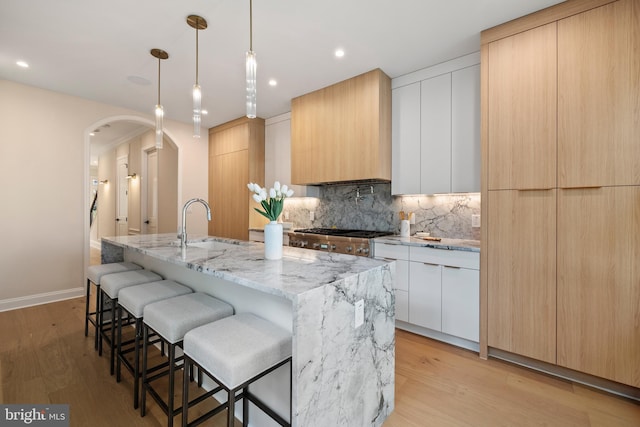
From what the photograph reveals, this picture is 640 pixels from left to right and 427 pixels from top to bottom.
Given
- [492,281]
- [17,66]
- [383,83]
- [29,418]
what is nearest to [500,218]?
[492,281]

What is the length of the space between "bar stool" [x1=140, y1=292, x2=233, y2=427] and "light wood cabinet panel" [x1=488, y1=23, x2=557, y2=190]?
2267mm

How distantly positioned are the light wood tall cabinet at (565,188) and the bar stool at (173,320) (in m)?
2.08

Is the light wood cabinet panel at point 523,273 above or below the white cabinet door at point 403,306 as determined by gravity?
above

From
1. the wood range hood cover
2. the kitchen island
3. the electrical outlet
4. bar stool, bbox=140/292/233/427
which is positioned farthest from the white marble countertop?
the wood range hood cover

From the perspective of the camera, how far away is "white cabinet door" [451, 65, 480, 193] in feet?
8.74

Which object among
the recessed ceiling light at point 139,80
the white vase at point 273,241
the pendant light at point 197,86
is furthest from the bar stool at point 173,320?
the recessed ceiling light at point 139,80

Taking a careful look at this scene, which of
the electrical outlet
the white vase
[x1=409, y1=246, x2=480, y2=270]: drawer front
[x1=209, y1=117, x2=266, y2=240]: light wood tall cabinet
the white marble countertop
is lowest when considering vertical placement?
the electrical outlet

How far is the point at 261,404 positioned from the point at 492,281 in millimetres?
1931

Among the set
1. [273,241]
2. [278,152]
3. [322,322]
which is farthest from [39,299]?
[322,322]

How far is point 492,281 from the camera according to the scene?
2.27 meters

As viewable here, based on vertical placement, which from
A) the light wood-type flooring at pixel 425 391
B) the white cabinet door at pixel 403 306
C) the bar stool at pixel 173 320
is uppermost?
the bar stool at pixel 173 320

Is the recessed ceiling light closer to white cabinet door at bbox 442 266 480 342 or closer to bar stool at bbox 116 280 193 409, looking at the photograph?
bar stool at bbox 116 280 193 409

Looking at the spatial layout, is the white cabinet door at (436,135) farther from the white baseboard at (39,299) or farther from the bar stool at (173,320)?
the white baseboard at (39,299)

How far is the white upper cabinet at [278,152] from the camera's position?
439 cm
